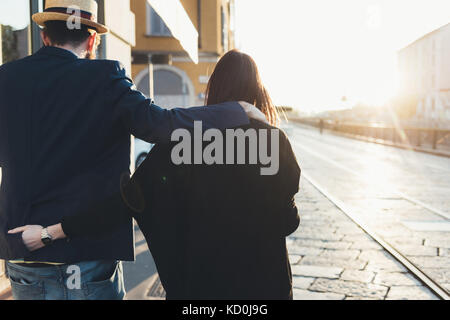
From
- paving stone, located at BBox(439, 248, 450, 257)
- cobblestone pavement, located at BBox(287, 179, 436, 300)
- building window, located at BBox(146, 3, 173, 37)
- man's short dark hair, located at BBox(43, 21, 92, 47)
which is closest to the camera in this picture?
man's short dark hair, located at BBox(43, 21, 92, 47)

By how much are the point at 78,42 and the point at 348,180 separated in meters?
9.89

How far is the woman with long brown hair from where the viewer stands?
1438 mm

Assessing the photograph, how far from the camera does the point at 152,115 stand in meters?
1.46

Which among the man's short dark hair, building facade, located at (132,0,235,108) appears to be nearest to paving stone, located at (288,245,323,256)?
the man's short dark hair

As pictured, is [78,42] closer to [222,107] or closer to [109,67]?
[109,67]

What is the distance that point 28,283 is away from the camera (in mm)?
1455

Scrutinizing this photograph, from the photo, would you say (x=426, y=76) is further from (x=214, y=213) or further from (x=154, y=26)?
(x=214, y=213)

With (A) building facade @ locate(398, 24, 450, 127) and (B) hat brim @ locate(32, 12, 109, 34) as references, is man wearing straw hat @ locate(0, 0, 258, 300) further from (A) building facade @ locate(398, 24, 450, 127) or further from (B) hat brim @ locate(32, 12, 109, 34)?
(A) building facade @ locate(398, 24, 450, 127)

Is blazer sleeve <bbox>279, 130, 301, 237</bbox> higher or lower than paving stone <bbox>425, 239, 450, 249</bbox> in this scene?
higher

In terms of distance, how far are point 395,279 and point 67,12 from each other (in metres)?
3.59

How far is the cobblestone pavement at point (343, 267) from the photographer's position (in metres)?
3.79

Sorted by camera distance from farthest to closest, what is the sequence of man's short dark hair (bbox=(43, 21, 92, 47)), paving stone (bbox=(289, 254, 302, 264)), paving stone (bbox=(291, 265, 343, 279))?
1. paving stone (bbox=(289, 254, 302, 264))
2. paving stone (bbox=(291, 265, 343, 279))
3. man's short dark hair (bbox=(43, 21, 92, 47))

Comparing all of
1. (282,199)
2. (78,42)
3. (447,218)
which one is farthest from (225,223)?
(447,218)

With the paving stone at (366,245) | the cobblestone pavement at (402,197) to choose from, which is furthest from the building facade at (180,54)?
the paving stone at (366,245)
